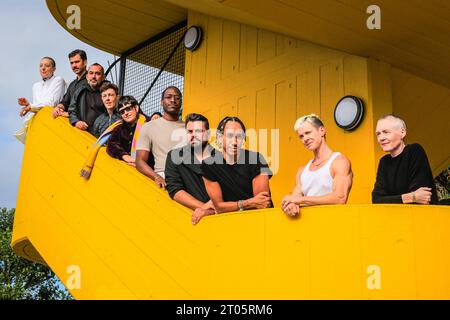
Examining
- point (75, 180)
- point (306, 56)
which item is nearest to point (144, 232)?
point (75, 180)

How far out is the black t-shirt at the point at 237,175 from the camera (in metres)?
3.26

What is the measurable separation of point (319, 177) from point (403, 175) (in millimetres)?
415

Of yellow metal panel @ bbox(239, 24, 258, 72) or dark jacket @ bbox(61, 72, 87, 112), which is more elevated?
yellow metal panel @ bbox(239, 24, 258, 72)

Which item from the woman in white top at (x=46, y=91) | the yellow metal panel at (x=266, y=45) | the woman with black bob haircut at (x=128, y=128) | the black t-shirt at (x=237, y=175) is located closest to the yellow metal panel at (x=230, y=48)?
the yellow metal panel at (x=266, y=45)

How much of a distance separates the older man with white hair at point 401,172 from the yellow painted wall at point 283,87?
1614 mm

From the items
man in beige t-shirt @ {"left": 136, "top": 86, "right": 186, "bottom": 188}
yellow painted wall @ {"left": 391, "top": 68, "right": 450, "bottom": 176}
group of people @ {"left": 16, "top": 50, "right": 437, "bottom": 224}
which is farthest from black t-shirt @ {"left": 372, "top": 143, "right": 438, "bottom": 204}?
yellow painted wall @ {"left": 391, "top": 68, "right": 450, "bottom": 176}

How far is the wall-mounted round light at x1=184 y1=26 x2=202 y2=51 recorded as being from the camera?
6.86 meters

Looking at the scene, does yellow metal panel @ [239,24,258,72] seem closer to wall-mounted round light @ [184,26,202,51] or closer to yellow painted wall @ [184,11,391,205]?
yellow painted wall @ [184,11,391,205]

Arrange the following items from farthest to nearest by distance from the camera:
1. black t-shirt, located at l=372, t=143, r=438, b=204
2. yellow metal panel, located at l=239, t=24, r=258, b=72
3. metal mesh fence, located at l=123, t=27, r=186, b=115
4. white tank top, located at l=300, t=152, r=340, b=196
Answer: metal mesh fence, located at l=123, t=27, r=186, b=115 < yellow metal panel, located at l=239, t=24, r=258, b=72 < white tank top, located at l=300, t=152, r=340, b=196 < black t-shirt, located at l=372, t=143, r=438, b=204

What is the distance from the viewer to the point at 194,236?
10.8 feet

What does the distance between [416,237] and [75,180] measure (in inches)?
113

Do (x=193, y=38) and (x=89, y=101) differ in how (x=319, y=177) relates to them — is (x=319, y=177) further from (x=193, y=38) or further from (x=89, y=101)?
(x=193, y=38)

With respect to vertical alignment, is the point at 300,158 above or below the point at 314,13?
below
